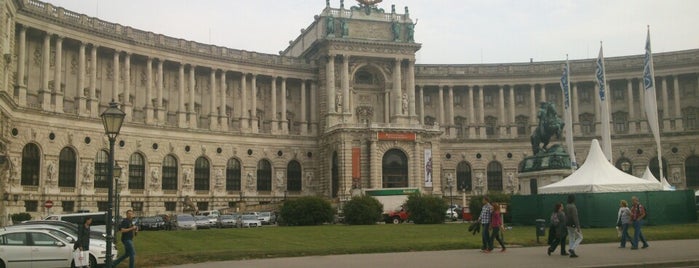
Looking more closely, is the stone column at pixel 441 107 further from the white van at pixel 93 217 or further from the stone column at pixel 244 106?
the white van at pixel 93 217

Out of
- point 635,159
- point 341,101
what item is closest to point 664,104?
point 635,159

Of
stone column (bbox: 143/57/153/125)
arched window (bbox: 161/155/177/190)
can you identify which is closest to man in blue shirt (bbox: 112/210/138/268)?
stone column (bbox: 143/57/153/125)

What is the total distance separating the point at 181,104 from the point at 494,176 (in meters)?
41.4

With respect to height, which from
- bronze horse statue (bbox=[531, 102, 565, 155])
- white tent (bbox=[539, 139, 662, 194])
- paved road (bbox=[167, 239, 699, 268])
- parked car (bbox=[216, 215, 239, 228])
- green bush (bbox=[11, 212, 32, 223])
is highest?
bronze horse statue (bbox=[531, 102, 565, 155])

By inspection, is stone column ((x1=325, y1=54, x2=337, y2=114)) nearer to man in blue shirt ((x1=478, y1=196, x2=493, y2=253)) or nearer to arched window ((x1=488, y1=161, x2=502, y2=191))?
arched window ((x1=488, y1=161, x2=502, y2=191))

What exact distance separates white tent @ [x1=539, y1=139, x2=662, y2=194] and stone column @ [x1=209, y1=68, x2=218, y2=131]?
4492cm

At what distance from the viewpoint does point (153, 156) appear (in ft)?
240

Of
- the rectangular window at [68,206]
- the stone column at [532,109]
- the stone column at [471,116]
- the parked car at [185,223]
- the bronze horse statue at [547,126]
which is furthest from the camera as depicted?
the stone column at [532,109]

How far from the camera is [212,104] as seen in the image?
264 ft

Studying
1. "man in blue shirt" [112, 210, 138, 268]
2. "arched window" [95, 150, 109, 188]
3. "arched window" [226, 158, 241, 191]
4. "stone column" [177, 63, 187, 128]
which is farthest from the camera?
"arched window" [226, 158, 241, 191]

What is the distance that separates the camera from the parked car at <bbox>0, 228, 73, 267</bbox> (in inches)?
964

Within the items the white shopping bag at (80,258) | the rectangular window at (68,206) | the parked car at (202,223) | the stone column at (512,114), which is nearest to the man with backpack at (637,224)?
the white shopping bag at (80,258)

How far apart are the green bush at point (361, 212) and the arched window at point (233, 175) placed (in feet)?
94.1

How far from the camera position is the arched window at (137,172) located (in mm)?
71250
